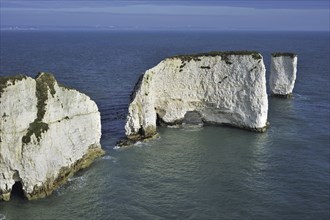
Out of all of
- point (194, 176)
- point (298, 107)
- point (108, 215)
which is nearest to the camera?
point (108, 215)

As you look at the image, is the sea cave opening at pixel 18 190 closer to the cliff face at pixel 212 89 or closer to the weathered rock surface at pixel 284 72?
the cliff face at pixel 212 89

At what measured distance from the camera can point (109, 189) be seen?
35094 mm

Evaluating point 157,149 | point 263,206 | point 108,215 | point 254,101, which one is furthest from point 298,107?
point 108,215

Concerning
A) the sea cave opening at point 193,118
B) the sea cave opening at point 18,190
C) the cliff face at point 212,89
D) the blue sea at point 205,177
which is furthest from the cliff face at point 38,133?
the sea cave opening at point 193,118

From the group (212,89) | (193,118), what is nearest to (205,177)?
(212,89)

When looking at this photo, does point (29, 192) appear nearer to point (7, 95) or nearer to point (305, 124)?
point (7, 95)

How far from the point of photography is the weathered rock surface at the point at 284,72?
69.9 metres

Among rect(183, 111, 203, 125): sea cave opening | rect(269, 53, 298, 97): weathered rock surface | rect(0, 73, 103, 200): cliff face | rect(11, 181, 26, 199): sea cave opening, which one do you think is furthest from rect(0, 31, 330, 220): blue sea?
rect(269, 53, 298, 97): weathered rock surface

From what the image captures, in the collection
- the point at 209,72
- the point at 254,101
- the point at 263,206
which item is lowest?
the point at 263,206

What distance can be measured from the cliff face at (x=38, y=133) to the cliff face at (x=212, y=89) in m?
14.5

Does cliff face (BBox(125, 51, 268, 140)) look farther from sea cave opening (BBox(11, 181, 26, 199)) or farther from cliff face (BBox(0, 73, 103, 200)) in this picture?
sea cave opening (BBox(11, 181, 26, 199))

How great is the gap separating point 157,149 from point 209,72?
13587mm

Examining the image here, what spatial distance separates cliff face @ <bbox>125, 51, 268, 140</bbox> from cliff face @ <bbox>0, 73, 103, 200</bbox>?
47.6 feet

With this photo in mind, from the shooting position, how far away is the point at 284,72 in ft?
230
